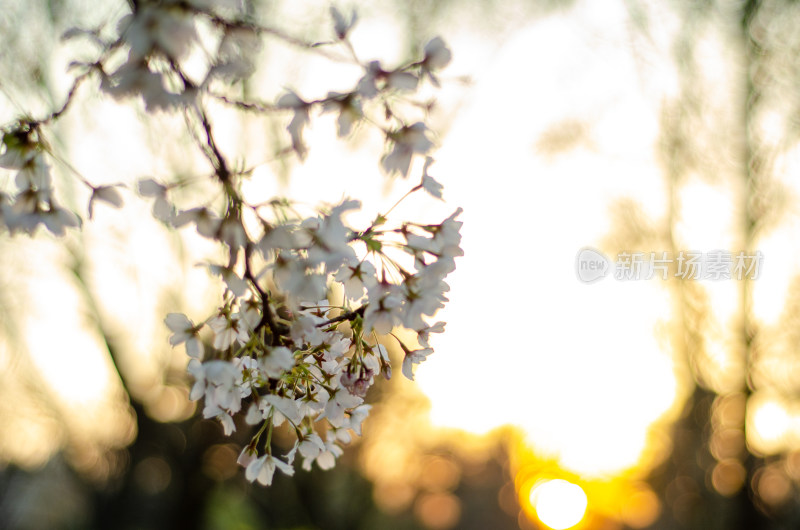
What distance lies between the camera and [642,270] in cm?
712

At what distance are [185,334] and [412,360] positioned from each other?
1.38 feet

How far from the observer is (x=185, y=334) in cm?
95

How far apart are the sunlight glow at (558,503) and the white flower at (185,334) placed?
19726mm

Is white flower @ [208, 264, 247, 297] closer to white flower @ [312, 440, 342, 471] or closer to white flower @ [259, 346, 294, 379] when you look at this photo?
white flower @ [259, 346, 294, 379]

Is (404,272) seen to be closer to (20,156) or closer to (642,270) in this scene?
(20,156)

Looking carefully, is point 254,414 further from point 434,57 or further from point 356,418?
Answer: point 434,57

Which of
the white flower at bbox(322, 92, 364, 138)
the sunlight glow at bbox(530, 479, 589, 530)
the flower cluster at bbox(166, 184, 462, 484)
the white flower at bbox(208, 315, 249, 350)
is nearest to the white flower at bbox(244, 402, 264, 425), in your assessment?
the flower cluster at bbox(166, 184, 462, 484)

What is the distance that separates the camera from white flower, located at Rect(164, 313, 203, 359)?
3.07ft

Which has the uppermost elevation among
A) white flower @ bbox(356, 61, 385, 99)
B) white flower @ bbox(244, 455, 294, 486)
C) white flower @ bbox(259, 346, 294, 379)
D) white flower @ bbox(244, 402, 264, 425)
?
white flower @ bbox(356, 61, 385, 99)

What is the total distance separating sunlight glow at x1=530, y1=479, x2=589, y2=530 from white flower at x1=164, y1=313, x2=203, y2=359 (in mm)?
19726

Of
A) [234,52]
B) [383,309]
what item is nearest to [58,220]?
[234,52]

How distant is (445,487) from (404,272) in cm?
2057

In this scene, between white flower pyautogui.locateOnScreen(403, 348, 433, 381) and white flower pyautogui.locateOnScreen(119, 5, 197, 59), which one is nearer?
white flower pyautogui.locateOnScreen(119, 5, 197, 59)

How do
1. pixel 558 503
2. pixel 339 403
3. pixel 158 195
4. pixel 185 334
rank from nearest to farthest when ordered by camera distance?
pixel 158 195 → pixel 185 334 → pixel 339 403 → pixel 558 503
